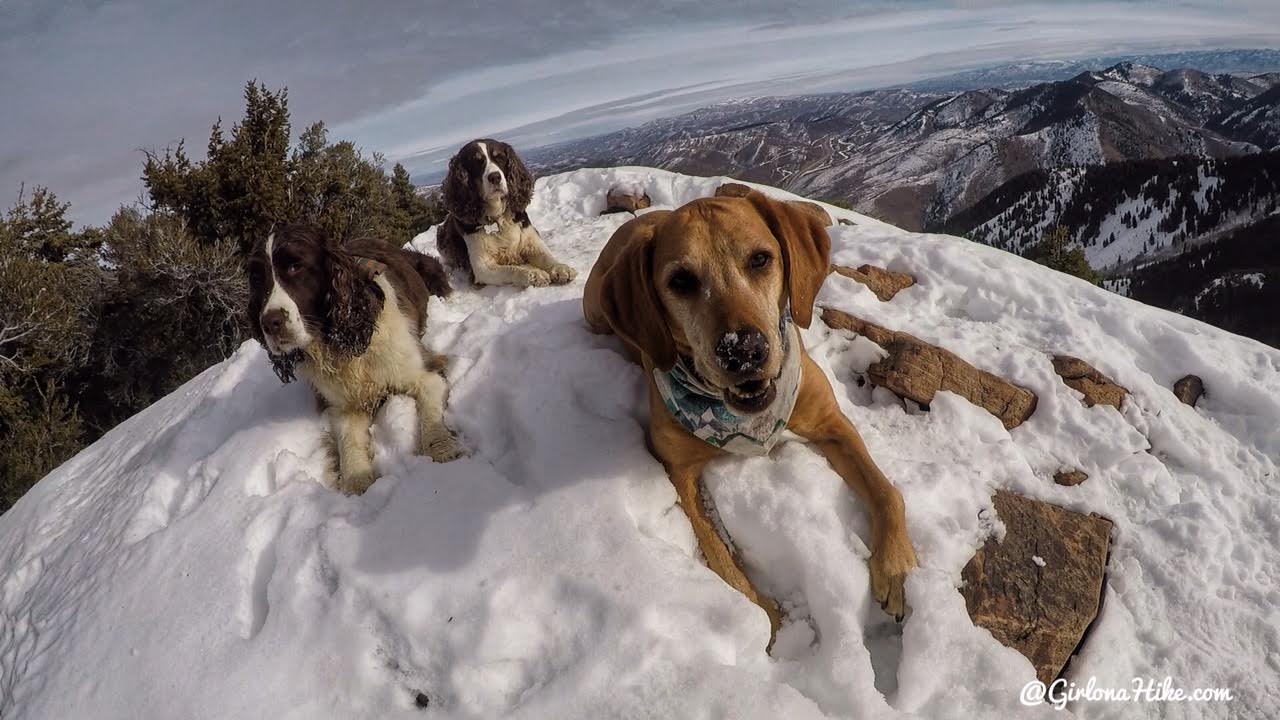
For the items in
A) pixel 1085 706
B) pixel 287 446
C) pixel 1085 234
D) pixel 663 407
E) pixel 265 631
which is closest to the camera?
pixel 1085 706

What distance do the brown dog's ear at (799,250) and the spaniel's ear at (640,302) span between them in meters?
0.61

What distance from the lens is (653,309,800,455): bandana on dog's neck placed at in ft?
9.76

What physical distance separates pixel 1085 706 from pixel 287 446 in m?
4.58

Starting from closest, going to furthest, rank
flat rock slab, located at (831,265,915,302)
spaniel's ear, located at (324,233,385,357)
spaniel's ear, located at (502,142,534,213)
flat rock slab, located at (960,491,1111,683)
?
flat rock slab, located at (960,491,1111,683) → spaniel's ear, located at (324,233,385,357) → flat rock slab, located at (831,265,915,302) → spaniel's ear, located at (502,142,534,213)

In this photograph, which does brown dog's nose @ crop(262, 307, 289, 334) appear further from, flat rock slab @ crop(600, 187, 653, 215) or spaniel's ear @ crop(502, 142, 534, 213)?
flat rock slab @ crop(600, 187, 653, 215)

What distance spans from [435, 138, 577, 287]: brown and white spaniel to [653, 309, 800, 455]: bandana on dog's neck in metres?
3.25

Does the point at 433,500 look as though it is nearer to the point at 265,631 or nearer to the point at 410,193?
the point at 265,631

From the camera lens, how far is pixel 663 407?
333 centimetres

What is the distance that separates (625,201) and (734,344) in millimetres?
7676

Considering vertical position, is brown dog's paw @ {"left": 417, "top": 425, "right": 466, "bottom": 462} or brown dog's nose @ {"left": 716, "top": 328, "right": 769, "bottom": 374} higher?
brown dog's nose @ {"left": 716, "top": 328, "right": 769, "bottom": 374}

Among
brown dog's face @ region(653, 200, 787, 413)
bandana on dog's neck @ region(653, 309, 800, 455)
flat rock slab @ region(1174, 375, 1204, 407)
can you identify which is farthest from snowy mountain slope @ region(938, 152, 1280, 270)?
brown dog's face @ region(653, 200, 787, 413)

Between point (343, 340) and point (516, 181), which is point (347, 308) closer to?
point (343, 340)

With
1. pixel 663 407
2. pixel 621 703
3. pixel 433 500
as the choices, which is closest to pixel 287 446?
pixel 433 500

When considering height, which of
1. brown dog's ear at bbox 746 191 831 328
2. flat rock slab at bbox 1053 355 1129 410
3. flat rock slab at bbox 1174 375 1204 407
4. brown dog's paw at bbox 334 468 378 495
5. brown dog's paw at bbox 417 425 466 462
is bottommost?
flat rock slab at bbox 1174 375 1204 407
